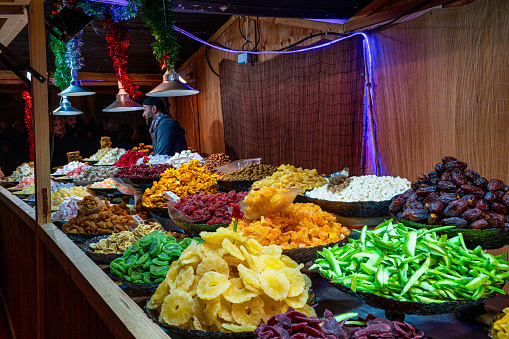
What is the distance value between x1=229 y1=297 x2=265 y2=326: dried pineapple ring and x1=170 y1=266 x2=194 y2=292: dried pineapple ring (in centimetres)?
16

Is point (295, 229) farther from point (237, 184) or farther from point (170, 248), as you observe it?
point (237, 184)

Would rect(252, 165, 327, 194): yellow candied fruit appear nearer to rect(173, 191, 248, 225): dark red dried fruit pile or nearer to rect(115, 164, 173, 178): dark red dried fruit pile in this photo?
rect(173, 191, 248, 225): dark red dried fruit pile

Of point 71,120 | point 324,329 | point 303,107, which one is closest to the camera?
point 324,329

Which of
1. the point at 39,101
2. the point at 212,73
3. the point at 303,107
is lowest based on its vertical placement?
the point at 39,101

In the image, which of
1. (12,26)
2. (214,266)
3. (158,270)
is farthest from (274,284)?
(12,26)

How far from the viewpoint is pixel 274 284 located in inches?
44.7

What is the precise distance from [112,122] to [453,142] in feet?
31.6

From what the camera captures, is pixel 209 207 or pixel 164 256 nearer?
pixel 164 256

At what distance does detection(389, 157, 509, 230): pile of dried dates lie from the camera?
157cm

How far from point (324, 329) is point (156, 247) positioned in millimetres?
895

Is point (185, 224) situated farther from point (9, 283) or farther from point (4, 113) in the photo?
point (4, 113)

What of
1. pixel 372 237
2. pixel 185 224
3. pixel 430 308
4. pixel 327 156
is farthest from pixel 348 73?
pixel 430 308

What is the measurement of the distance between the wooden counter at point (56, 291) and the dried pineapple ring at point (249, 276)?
25 cm

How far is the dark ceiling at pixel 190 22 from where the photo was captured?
3.94 metres
